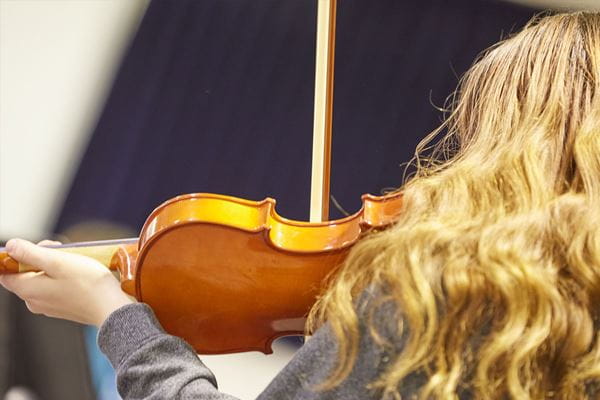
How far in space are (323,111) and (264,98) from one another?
1.37 feet

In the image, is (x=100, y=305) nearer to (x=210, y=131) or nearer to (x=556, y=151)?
(x=556, y=151)

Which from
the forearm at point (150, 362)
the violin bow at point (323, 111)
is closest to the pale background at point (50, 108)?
the violin bow at point (323, 111)

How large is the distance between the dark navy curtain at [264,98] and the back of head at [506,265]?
0.97m

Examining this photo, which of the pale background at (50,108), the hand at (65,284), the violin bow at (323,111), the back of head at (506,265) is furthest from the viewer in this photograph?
the pale background at (50,108)

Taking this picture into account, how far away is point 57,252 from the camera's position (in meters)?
0.85

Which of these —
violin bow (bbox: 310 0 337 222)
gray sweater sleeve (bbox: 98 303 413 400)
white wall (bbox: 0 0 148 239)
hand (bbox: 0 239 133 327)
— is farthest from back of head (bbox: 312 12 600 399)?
white wall (bbox: 0 0 148 239)

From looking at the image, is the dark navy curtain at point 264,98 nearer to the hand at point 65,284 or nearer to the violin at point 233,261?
the hand at point 65,284

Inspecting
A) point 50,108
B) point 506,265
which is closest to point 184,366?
point 506,265

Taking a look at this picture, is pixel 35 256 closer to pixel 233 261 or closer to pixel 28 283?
pixel 28 283

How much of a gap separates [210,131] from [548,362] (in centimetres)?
116

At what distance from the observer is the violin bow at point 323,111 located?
127cm

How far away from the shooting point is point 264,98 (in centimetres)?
170

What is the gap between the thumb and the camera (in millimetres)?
845

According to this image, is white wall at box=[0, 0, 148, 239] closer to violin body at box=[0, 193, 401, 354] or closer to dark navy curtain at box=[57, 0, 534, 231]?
dark navy curtain at box=[57, 0, 534, 231]
